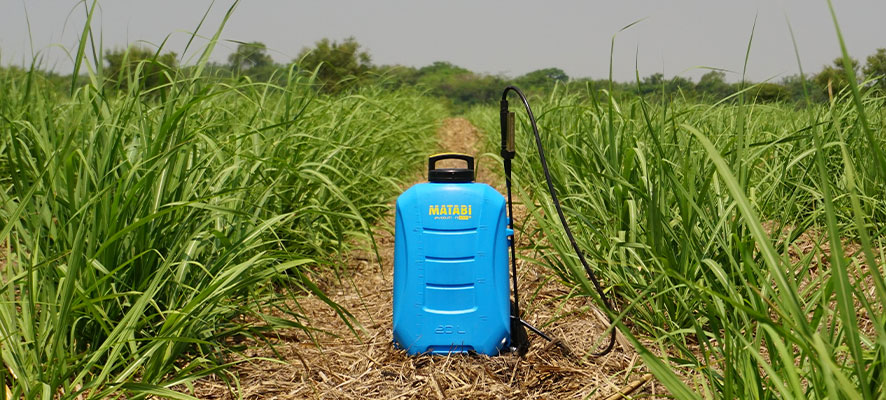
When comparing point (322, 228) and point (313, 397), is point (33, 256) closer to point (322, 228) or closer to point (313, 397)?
point (313, 397)

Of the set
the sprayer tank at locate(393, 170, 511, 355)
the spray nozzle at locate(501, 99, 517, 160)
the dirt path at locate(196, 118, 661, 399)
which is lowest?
the dirt path at locate(196, 118, 661, 399)

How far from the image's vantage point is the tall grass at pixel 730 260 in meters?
0.86

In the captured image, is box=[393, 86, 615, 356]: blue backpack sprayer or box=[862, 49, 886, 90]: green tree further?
box=[862, 49, 886, 90]: green tree

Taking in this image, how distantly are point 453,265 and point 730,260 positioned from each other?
700mm

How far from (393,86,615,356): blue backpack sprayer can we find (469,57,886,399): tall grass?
240 mm

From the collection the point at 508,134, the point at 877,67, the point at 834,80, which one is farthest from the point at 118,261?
the point at 834,80

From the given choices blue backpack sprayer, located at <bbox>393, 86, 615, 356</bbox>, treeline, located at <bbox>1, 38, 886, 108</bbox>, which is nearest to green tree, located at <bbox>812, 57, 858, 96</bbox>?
treeline, located at <bbox>1, 38, 886, 108</bbox>

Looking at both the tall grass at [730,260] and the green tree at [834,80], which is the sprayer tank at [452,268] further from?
the green tree at [834,80]

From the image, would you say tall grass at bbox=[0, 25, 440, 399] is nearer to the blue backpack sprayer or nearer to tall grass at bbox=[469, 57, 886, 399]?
the blue backpack sprayer

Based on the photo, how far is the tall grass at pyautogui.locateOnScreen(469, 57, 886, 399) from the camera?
0.86m

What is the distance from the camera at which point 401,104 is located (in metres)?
6.63

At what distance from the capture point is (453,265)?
163 cm

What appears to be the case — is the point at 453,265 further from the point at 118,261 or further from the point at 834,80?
the point at 834,80

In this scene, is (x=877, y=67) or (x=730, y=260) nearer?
(x=730, y=260)
